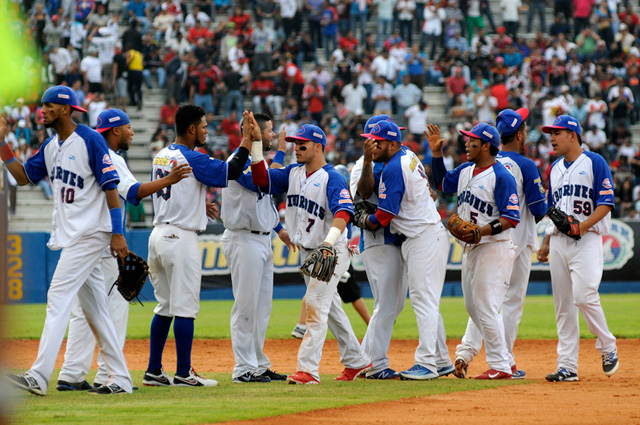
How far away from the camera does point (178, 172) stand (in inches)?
256

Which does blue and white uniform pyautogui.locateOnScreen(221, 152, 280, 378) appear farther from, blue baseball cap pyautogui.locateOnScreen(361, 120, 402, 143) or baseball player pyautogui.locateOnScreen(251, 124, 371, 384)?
blue baseball cap pyautogui.locateOnScreen(361, 120, 402, 143)

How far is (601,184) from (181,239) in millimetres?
3984

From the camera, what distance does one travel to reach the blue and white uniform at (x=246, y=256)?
7512mm

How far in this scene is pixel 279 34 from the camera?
1116 inches

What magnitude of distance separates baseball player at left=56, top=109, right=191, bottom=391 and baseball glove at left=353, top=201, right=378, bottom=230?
6.02 feet

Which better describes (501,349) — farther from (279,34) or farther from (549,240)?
(279,34)

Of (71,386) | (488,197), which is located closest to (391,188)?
(488,197)

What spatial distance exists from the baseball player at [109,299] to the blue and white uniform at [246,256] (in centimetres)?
100

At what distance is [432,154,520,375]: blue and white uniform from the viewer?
7539 mm

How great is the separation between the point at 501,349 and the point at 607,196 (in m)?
1.77

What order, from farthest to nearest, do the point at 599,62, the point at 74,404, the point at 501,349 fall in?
the point at 599,62 → the point at 501,349 → the point at 74,404

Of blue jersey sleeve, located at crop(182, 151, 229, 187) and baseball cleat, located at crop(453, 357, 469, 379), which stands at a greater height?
blue jersey sleeve, located at crop(182, 151, 229, 187)

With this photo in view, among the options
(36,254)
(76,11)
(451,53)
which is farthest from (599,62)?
(36,254)

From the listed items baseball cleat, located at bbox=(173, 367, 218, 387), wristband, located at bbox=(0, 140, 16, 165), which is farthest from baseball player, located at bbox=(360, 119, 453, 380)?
wristband, located at bbox=(0, 140, 16, 165)
